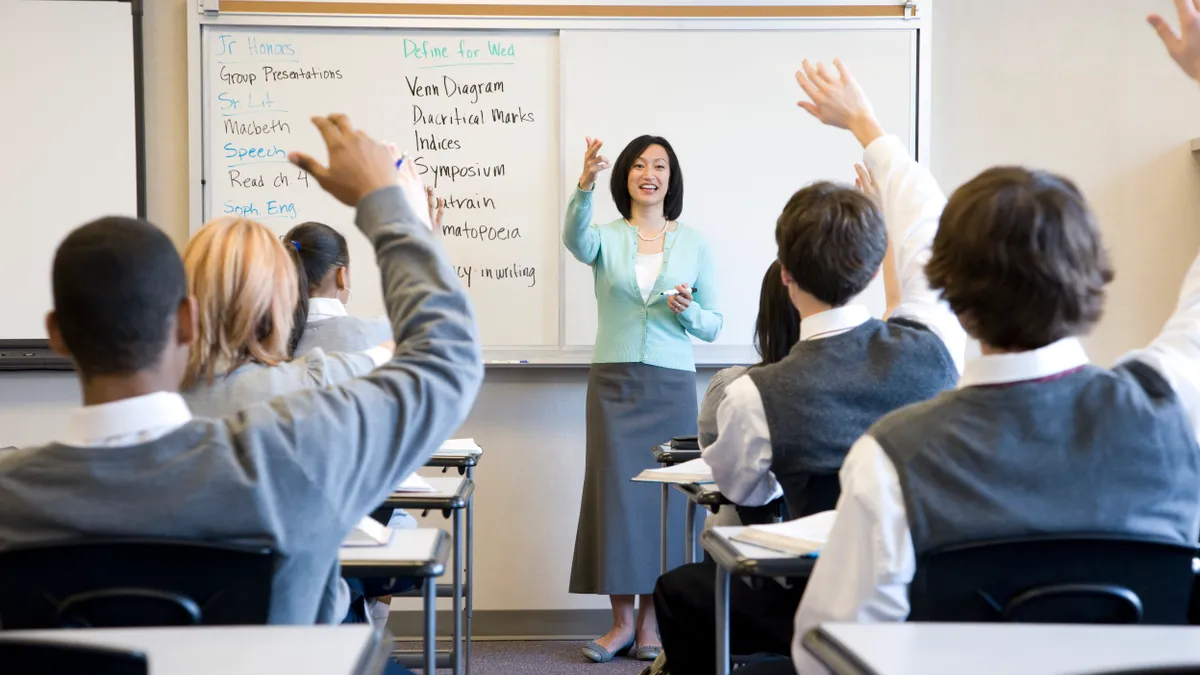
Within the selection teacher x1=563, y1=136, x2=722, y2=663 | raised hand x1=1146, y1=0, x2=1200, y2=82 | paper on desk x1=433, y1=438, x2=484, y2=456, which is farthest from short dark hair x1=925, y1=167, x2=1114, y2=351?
teacher x1=563, y1=136, x2=722, y2=663

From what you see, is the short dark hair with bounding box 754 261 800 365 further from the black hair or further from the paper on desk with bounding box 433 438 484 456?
the black hair

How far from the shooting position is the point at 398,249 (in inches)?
52.6

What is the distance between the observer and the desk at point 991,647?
93 cm

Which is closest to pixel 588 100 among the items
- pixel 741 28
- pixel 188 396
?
pixel 741 28

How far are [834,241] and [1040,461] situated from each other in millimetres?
833

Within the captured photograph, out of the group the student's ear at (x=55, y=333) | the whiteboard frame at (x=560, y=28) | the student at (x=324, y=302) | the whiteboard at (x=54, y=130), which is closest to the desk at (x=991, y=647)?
the student's ear at (x=55, y=333)

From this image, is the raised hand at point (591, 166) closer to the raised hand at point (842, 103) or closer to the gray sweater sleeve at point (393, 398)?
the raised hand at point (842, 103)

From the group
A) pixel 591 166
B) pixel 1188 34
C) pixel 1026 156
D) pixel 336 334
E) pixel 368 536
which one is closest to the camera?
pixel 368 536

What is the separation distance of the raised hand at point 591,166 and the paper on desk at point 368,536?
232 cm

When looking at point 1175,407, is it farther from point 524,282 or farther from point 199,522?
point 524,282

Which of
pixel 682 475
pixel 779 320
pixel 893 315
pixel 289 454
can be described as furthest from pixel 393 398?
pixel 779 320

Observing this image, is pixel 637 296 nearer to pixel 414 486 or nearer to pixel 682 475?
pixel 682 475

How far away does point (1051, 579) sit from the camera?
123 cm

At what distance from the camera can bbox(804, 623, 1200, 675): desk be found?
3.04ft
